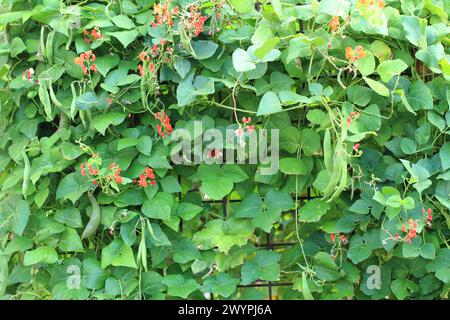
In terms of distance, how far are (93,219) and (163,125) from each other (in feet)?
1.28

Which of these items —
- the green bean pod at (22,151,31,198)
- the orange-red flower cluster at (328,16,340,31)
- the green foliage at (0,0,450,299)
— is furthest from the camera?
the green bean pod at (22,151,31,198)

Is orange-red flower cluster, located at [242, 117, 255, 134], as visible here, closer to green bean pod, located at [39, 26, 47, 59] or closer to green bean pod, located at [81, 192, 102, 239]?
green bean pod, located at [81, 192, 102, 239]

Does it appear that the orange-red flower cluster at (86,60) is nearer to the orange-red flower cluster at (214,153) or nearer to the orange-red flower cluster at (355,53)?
the orange-red flower cluster at (214,153)

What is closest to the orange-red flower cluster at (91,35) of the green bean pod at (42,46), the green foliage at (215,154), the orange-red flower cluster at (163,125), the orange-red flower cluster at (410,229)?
the green foliage at (215,154)

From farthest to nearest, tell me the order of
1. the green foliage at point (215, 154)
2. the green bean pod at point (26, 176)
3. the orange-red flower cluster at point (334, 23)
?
the green bean pod at point (26, 176) → the green foliage at point (215, 154) → the orange-red flower cluster at point (334, 23)

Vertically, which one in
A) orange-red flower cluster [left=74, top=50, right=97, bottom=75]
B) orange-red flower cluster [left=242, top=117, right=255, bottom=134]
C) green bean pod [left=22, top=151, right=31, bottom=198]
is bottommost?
green bean pod [left=22, top=151, right=31, bottom=198]

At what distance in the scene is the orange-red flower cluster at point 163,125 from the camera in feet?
7.07

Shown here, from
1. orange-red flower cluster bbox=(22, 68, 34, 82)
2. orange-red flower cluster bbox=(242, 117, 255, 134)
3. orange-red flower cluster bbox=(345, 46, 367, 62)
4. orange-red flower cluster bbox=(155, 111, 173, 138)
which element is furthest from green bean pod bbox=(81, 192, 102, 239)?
orange-red flower cluster bbox=(345, 46, 367, 62)

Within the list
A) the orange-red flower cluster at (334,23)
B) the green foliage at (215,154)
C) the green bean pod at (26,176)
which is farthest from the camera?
the green bean pod at (26,176)

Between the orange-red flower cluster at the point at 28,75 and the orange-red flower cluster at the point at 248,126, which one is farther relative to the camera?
the orange-red flower cluster at the point at 28,75

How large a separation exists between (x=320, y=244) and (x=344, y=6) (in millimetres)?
781

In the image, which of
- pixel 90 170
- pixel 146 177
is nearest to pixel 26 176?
pixel 90 170

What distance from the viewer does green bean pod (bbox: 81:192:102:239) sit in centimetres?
221

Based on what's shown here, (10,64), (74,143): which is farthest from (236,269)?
(10,64)
